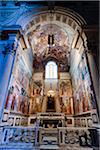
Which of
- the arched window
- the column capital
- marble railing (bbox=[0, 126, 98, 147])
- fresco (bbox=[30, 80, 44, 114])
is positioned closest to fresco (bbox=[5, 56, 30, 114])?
fresco (bbox=[30, 80, 44, 114])

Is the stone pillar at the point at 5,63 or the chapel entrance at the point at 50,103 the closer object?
the stone pillar at the point at 5,63

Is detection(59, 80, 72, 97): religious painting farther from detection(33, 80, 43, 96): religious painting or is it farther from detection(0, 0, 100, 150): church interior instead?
detection(33, 80, 43, 96): religious painting

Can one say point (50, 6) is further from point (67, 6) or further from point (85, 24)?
point (85, 24)

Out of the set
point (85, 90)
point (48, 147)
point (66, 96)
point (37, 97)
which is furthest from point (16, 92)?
point (66, 96)

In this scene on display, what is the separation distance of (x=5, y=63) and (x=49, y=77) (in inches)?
410

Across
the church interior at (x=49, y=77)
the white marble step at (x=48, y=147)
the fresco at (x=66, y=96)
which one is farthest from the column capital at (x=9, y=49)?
the fresco at (x=66, y=96)

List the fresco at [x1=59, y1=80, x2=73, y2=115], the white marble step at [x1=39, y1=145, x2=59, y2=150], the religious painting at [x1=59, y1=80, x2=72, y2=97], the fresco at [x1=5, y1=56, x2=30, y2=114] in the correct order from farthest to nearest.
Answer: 1. the religious painting at [x1=59, y1=80, x2=72, y2=97]
2. the fresco at [x1=59, y1=80, x2=73, y2=115]
3. the fresco at [x1=5, y1=56, x2=30, y2=114]
4. the white marble step at [x1=39, y1=145, x2=59, y2=150]

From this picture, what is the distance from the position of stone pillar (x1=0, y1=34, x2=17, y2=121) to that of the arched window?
980cm

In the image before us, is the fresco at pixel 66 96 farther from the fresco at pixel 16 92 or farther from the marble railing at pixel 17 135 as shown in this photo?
the marble railing at pixel 17 135

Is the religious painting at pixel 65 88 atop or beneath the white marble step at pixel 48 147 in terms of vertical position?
atop

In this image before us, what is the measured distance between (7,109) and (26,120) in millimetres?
7065

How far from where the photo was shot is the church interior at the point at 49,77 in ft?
18.9

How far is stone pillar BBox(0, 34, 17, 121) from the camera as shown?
640 cm

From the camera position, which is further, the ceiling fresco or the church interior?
the ceiling fresco
